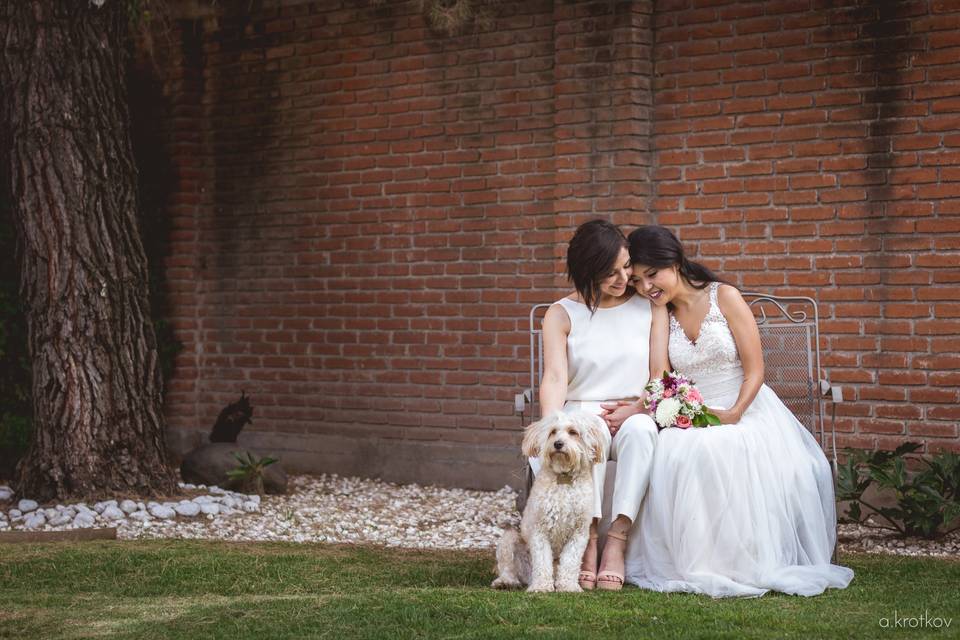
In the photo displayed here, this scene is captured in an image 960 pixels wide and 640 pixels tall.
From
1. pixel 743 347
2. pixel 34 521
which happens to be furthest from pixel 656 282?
pixel 34 521

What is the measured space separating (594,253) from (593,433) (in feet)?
2.99

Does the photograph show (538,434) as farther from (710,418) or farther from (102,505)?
(102,505)

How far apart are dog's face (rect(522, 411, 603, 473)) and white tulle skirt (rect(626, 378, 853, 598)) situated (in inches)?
15.8

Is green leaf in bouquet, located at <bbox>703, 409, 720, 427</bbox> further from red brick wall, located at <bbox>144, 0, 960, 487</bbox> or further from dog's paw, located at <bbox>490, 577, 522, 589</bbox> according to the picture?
red brick wall, located at <bbox>144, 0, 960, 487</bbox>

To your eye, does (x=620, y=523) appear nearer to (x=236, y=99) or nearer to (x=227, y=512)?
(x=227, y=512)

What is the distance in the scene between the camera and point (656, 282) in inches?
212

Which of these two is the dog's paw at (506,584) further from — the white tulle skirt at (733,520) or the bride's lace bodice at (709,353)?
the bride's lace bodice at (709,353)

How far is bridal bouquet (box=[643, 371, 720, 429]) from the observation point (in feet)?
16.3

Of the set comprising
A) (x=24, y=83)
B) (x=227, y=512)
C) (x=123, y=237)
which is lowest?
(x=227, y=512)

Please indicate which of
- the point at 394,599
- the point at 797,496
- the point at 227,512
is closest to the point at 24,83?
the point at 227,512

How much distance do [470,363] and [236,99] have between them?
2897 mm

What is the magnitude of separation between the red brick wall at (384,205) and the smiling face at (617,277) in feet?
6.96

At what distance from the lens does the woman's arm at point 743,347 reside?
529 centimetres

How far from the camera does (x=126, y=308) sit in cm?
745
